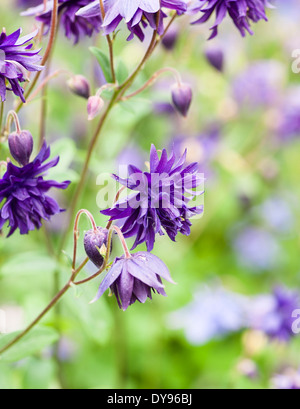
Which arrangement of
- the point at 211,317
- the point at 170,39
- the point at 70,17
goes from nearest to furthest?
the point at 70,17, the point at 170,39, the point at 211,317

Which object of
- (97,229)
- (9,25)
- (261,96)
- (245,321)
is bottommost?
(97,229)

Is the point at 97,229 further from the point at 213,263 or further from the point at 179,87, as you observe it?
the point at 213,263

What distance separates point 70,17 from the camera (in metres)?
1.13

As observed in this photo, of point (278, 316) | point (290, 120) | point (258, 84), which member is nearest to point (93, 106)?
point (278, 316)

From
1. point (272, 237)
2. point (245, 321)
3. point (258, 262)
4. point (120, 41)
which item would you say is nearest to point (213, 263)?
point (258, 262)

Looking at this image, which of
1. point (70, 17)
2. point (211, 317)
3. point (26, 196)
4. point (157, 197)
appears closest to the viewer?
point (157, 197)

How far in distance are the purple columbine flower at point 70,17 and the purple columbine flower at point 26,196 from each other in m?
0.32

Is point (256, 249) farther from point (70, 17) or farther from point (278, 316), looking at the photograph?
point (70, 17)

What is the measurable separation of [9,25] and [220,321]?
1723mm

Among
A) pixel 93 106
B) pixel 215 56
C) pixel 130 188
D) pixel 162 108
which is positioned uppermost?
pixel 162 108

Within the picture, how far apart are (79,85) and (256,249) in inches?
62.9

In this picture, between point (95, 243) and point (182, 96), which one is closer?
point (95, 243)

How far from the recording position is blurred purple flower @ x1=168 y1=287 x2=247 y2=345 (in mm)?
1951

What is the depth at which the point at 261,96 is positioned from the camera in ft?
8.15
